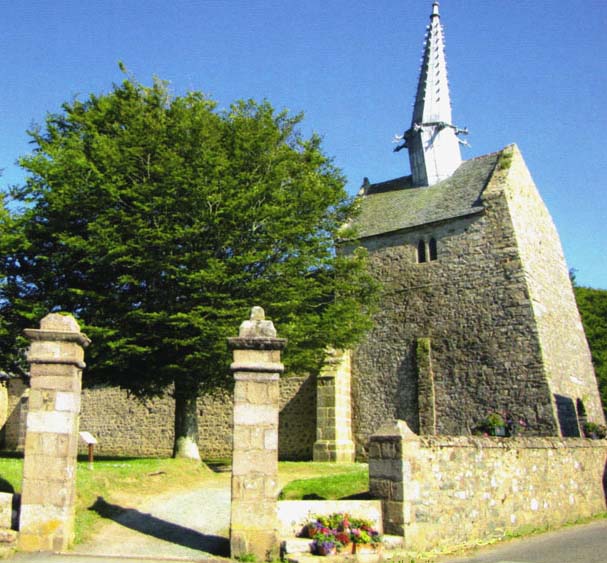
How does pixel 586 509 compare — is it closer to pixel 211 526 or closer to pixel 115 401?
pixel 211 526

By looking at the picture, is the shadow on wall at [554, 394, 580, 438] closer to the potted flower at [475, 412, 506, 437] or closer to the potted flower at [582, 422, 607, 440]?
the potted flower at [582, 422, 607, 440]

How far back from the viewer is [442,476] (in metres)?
10.6

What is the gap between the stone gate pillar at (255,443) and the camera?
8984 millimetres

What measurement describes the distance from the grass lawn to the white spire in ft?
56.1

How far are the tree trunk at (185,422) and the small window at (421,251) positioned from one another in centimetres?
1145

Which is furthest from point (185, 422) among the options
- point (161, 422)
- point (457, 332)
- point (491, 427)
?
point (161, 422)

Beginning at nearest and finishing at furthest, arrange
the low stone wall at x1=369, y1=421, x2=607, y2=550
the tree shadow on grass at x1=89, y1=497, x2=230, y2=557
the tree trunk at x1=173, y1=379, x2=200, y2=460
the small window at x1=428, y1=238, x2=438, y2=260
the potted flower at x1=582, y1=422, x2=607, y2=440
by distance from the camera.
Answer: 1. the tree shadow on grass at x1=89, y1=497, x2=230, y2=557
2. the low stone wall at x1=369, y1=421, x2=607, y2=550
3. the tree trunk at x1=173, y1=379, x2=200, y2=460
4. the potted flower at x1=582, y1=422, x2=607, y2=440
5. the small window at x1=428, y1=238, x2=438, y2=260

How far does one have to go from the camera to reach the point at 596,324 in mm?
34094

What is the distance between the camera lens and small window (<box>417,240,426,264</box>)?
2623cm

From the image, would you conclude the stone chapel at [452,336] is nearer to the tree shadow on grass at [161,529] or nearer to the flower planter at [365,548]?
the tree shadow on grass at [161,529]

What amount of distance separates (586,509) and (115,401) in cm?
2239

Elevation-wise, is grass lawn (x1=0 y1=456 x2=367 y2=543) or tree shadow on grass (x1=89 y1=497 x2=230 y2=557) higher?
grass lawn (x1=0 y1=456 x2=367 y2=543)

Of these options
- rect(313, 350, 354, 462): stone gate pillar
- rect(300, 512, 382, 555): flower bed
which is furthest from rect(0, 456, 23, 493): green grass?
rect(313, 350, 354, 462): stone gate pillar

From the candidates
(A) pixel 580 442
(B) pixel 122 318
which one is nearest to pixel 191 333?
(B) pixel 122 318
